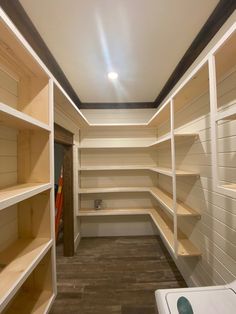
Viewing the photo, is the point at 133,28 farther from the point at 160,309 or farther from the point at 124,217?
the point at 124,217

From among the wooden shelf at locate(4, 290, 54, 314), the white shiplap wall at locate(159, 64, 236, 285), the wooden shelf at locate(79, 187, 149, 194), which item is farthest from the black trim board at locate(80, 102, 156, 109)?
the wooden shelf at locate(4, 290, 54, 314)

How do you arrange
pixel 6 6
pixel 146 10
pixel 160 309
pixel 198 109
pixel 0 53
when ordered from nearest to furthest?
pixel 160 309 < pixel 0 53 < pixel 6 6 < pixel 146 10 < pixel 198 109

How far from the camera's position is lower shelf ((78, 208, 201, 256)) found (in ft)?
6.33

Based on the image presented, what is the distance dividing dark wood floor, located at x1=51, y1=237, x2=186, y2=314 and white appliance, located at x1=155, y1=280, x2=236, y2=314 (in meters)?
1.14

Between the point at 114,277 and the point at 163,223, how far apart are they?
988 mm

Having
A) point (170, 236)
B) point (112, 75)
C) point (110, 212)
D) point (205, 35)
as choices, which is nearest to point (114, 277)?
point (170, 236)

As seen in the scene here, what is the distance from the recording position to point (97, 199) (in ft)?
11.6

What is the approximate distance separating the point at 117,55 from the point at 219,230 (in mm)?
1974

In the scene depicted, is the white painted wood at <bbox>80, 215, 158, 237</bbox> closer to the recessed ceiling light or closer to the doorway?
the doorway

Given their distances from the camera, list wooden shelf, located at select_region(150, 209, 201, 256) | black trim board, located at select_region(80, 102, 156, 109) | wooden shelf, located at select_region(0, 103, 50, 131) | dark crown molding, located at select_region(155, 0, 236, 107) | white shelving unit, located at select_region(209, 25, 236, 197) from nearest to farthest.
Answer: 1. wooden shelf, located at select_region(0, 103, 50, 131)
2. white shelving unit, located at select_region(209, 25, 236, 197)
3. dark crown molding, located at select_region(155, 0, 236, 107)
4. wooden shelf, located at select_region(150, 209, 201, 256)
5. black trim board, located at select_region(80, 102, 156, 109)

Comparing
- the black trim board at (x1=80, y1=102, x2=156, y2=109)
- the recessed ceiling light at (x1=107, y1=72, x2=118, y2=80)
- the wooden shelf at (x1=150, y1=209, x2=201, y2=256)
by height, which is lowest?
the wooden shelf at (x1=150, y1=209, x2=201, y2=256)

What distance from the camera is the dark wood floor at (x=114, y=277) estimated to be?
1922 mm

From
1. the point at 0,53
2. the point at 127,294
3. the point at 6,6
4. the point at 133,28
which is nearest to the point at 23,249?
the point at 0,53

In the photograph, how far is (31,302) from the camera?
135 centimetres
